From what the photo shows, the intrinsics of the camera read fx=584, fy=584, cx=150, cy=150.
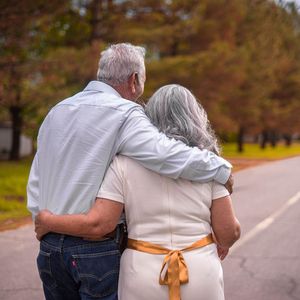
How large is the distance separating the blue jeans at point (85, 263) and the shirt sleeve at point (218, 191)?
17.7 inches

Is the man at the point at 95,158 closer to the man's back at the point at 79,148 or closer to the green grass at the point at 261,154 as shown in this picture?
the man's back at the point at 79,148

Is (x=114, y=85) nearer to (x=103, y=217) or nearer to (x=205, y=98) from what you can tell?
(x=103, y=217)

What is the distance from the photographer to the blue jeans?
2.39m

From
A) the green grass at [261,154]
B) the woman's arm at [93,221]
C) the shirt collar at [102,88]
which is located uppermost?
the shirt collar at [102,88]

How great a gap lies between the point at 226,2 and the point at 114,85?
25.9 metres

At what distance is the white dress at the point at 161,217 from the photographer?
2.30 meters

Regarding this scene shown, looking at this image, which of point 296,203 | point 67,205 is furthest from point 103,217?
point 296,203

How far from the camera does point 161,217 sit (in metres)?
2.30

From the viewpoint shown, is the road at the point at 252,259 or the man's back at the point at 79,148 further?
the road at the point at 252,259

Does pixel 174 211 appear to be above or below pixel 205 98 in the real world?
above

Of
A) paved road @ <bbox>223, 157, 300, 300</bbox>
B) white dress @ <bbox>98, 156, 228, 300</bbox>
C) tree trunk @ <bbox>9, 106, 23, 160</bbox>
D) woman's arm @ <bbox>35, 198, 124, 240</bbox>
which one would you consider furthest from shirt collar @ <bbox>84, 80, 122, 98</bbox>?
tree trunk @ <bbox>9, 106, 23, 160</bbox>

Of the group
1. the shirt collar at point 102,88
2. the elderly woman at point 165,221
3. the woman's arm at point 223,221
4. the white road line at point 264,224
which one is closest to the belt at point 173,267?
the elderly woman at point 165,221

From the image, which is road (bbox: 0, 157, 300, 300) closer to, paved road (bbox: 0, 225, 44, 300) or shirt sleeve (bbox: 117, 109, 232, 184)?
paved road (bbox: 0, 225, 44, 300)

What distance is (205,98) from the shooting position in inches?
1101
